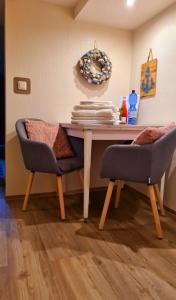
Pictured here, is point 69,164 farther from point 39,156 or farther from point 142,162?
point 142,162

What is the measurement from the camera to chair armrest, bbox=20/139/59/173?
1915mm

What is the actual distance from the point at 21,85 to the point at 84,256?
168 centimetres

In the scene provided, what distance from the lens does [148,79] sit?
2492 millimetres

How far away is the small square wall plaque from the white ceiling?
82 centimetres

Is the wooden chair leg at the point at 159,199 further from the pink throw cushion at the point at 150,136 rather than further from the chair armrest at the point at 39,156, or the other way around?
the chair armrest at the point at 39,156

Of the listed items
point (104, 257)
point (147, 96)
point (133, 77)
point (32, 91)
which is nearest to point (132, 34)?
point (133, 77)

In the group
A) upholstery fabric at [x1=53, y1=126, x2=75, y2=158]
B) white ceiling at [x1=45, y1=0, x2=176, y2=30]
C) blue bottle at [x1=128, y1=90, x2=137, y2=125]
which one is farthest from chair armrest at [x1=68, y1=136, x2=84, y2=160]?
white ceiling at [x1=45, y1=0, x2=176, y2=30]

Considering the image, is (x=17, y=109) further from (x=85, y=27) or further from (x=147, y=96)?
(x=147, y=96)

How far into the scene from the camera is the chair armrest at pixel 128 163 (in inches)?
63.9

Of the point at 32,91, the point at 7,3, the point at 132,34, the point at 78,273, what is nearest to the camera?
the point at 78,273

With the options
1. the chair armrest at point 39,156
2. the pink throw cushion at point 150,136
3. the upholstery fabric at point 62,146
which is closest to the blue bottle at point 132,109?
the upholstery fabric at point 62,146

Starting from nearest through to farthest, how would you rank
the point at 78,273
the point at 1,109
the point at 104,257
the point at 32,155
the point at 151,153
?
1. the point at 78,273
2. the point at 104,257
3. the point at 151,153
4. the point at 32,155
5. the point at 1,109

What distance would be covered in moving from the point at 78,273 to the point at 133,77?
2196mm

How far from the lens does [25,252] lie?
1.48 metres
